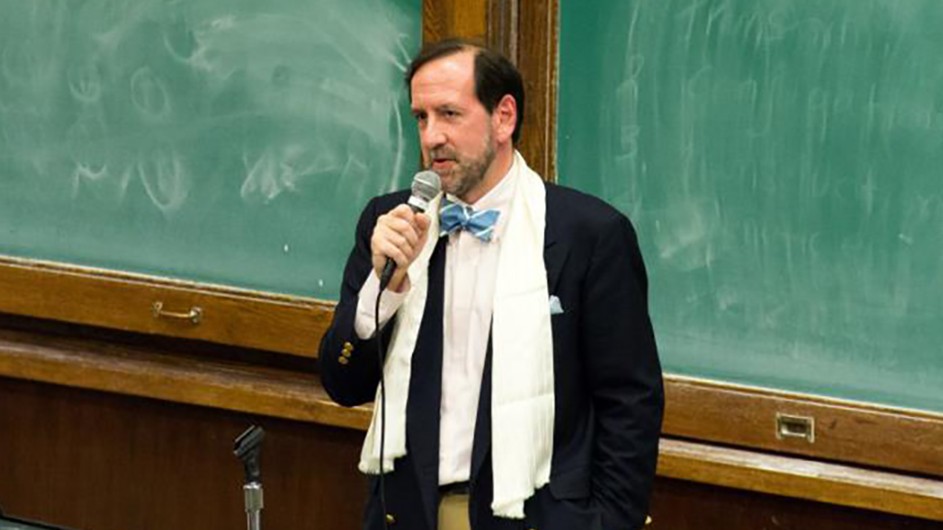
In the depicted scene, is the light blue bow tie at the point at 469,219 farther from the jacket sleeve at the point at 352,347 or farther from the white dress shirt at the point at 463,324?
the jacket sleeve at the point at 352,347

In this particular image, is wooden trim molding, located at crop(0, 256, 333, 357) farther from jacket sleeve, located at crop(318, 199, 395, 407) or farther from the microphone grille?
the microphone grille

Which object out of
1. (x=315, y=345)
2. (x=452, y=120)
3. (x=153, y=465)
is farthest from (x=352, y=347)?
(x=153, y=465)

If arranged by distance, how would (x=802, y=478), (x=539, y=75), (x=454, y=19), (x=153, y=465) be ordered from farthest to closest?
(x=153, y=465), (x=454, y=19), (x=539, y=75), (x=802, y=478)

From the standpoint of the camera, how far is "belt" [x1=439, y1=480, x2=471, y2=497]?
3111 mm

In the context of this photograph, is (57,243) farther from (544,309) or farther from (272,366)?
(544,309)

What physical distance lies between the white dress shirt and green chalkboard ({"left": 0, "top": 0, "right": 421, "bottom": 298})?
4.09ft

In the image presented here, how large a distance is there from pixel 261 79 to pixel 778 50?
1.38 m

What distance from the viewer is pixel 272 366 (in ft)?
15.2

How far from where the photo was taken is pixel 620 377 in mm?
3055

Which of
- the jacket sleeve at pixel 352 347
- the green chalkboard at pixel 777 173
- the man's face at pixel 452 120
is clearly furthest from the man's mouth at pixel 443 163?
the green chalkboard at pixel 777 173

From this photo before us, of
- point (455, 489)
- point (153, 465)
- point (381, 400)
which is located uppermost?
point (381, 400)

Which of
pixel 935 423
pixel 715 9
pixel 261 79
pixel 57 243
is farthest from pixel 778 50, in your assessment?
pixel 57 243

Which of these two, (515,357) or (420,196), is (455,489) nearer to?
(515,357)

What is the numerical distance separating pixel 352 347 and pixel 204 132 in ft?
5.57
